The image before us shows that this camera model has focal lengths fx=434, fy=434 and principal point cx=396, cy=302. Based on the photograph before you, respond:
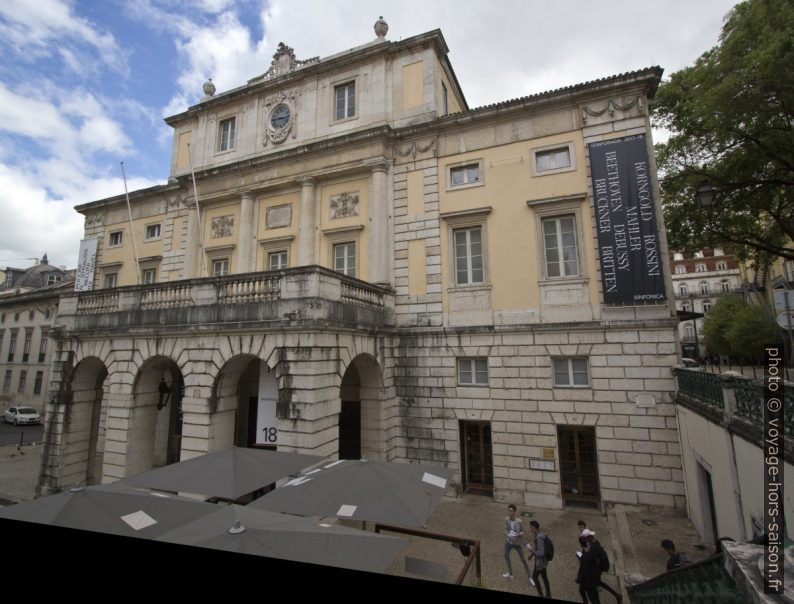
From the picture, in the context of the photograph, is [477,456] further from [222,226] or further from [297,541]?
[222,226]

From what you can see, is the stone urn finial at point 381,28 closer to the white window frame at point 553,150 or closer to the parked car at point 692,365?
the white window frame at point 553,150

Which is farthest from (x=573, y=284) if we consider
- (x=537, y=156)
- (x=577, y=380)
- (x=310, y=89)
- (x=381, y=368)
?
(x=310, y=89)

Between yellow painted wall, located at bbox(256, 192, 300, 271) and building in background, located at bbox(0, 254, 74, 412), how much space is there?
2708 centimetres

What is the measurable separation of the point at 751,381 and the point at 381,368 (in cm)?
1007

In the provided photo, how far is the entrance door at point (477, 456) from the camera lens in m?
14.6

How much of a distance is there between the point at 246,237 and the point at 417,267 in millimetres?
7859

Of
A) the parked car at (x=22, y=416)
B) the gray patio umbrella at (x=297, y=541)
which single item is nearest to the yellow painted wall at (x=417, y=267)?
the gray patio umbrella at (x=297, y=541)

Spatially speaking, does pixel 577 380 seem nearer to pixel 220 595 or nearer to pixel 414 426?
pixel 414 426

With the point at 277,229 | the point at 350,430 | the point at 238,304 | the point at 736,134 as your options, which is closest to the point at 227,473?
the point at 238,304

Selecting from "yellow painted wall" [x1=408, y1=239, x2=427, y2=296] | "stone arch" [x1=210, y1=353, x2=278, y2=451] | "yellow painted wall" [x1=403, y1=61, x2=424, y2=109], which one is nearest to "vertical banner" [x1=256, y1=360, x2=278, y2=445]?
"stone arch" [x1=210, y1=353, x2=278, y2=451]

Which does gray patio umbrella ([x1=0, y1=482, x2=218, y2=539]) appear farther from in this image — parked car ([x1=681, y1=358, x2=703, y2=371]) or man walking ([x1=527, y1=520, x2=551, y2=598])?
parked car ([x1=681, y1=358, x2=703, y2=371])

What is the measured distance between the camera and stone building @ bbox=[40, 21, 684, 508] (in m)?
12.8

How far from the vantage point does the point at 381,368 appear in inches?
587

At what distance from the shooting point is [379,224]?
54.3 feet
